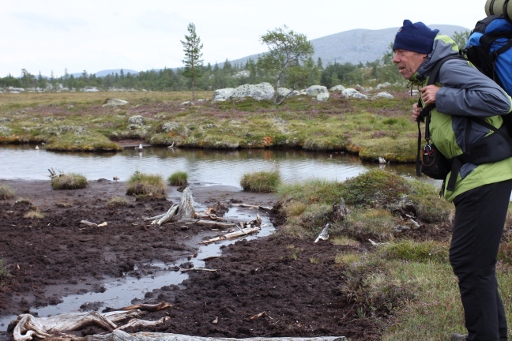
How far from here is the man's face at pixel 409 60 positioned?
4355mm

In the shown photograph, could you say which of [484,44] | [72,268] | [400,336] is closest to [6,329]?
[72,268]

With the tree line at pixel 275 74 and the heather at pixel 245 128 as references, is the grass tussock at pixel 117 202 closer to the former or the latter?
the heather at pixel 245 128

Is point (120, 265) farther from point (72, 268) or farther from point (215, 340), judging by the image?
point (215, 340)

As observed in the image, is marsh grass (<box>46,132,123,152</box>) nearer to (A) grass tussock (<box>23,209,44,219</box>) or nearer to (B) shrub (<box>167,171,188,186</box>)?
(B) shrub (<box>167,171,188,186</box>)

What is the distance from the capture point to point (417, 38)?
4.28 metres

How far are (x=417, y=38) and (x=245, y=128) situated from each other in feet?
132

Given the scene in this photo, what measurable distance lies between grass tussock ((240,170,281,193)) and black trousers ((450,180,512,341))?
53.9 ft

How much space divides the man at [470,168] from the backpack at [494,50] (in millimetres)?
147

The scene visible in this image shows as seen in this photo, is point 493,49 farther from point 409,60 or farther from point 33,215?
point 33,215

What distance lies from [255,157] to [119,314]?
26951 millimetres

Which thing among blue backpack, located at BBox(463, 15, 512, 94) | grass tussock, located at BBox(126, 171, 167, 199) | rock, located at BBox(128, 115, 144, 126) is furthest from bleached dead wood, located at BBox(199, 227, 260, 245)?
rock, located at BBox(128, 115, 144, 126)

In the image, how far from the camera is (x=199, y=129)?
44.2 meters

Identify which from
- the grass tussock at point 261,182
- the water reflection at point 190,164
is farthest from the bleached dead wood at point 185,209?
the water reflection at point 190,164

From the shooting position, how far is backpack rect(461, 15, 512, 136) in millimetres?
4012
